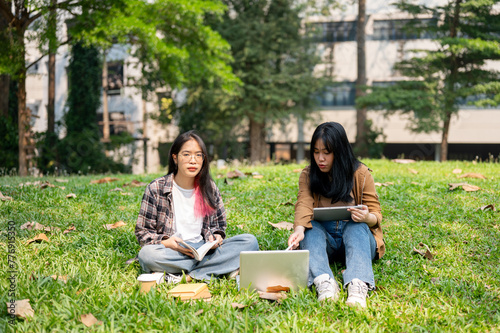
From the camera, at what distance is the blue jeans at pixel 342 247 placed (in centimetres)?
300

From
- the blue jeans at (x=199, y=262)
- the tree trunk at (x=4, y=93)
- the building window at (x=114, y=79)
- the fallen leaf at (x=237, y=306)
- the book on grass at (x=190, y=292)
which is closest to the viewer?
the fallen leaf at (x=237, y=306)

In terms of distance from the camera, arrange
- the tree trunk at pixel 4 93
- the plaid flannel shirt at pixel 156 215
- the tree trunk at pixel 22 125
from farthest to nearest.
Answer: the tree trunk at pixel 4 93
the tree trunk at pixel 22 125
the plaid flannel shirt at pixel 156 215

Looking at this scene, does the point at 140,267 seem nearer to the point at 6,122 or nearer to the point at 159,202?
the point at 159,202

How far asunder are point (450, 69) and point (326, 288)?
14550 mm

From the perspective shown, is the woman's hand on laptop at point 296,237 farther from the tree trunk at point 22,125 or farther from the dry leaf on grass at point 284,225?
the tree trunk at point 22,125

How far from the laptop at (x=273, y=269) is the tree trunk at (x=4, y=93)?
11.8 m

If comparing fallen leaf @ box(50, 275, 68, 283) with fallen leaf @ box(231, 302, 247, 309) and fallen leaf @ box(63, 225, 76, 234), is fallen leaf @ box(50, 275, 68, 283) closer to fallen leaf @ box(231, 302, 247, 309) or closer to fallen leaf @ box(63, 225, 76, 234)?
fallen leaf @ box(231, 302, 247, 309)

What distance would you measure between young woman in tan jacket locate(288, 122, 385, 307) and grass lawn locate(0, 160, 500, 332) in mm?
233

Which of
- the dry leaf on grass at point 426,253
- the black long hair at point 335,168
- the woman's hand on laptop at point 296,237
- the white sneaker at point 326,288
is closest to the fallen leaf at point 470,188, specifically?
the dry leaf on grass at point 426,253

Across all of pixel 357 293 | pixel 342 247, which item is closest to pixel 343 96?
pixel 342 247

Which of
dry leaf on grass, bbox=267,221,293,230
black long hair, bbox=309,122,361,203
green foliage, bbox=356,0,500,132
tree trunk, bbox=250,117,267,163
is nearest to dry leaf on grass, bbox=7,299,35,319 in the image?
black long hair, bbox=309,122,361,203

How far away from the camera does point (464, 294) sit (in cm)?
299

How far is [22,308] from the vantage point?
250 centimetres

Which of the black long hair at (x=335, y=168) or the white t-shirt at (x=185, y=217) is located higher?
the black long hair at (x=335, y=168)
